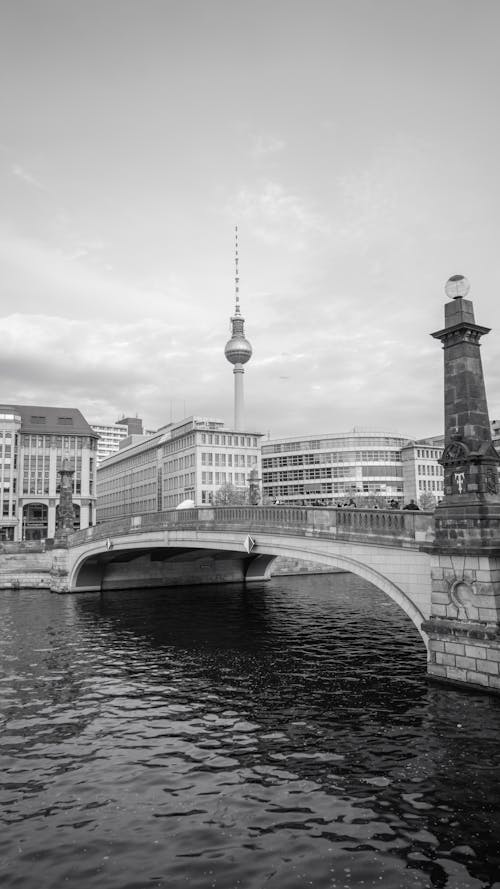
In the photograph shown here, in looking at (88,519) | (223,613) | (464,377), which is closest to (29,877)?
(464,377)

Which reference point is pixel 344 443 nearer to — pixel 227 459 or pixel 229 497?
pixel 227 459

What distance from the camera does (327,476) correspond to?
5157 inches

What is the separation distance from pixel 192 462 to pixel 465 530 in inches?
3987

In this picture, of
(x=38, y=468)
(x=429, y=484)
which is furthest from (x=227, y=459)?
(x=429, y=484)

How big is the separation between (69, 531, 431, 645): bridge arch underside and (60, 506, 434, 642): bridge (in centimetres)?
4

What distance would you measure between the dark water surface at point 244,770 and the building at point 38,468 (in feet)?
259

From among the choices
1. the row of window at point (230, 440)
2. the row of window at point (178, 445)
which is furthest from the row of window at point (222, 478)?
the row of window at point (178, 445)

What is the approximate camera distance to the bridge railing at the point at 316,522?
22.1 metres

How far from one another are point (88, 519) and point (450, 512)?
93763 millimetres

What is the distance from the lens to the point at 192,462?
119m

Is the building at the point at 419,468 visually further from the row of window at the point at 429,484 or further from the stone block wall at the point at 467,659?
the stone block wall at the point at 467,659

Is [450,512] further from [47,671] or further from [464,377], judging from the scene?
[47,671]

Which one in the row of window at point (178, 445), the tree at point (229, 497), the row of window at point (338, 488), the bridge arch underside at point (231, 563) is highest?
the row of window at point (178, 445)

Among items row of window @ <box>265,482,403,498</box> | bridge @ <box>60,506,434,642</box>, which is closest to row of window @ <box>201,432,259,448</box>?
row of window @ <box>265,482,403,498</box>
